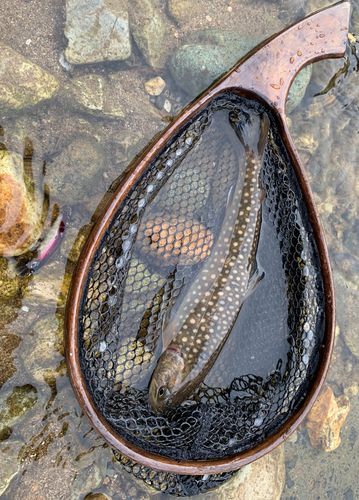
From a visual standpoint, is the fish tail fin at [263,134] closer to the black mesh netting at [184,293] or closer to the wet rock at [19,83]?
the black mesh netting at [184,293]

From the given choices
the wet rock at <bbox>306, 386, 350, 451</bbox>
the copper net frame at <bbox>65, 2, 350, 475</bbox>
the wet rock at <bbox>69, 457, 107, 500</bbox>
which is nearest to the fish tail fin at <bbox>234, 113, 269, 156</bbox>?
the copper net frame at <bbox>65, 2, 350, 475</bbox>

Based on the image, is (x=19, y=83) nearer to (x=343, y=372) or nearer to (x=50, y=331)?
(x=50, y=331)

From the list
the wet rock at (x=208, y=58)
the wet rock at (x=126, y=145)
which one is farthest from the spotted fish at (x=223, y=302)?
the wet rock at (x=126, y=145)

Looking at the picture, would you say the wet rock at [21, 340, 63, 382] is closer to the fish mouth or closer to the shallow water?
the shallow water

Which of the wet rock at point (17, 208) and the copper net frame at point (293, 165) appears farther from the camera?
the wet rock at point (17, 208)

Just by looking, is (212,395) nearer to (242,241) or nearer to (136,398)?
(136,398)

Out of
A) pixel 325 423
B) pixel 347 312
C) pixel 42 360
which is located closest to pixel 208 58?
pixel 42 360
